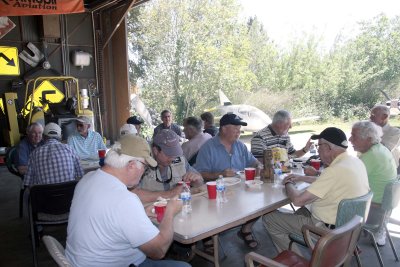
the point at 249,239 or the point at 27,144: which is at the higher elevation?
the point at 27,144

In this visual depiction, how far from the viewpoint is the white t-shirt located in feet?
5.79

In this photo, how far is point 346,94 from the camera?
1702cm

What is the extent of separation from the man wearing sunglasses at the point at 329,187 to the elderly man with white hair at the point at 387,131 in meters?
2.39

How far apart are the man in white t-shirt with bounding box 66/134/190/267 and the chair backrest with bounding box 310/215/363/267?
83 cm

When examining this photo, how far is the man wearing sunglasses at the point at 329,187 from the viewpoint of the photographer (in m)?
2.58

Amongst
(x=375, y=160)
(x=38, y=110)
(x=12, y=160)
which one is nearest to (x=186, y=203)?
(x=375, y=160)

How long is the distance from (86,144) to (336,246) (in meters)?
4.24

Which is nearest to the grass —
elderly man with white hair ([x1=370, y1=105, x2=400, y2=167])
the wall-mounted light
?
the wall-mounted light

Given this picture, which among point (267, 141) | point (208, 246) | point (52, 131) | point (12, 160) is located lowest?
point (208, 246)

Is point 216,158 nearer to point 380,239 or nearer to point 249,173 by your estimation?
point 249,173

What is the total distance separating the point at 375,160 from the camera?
3.32 meters

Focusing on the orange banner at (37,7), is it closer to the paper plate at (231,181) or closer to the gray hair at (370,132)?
the paper plate at (231,181)

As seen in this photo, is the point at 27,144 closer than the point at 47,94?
Yes

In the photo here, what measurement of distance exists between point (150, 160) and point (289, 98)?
53.7 ft
